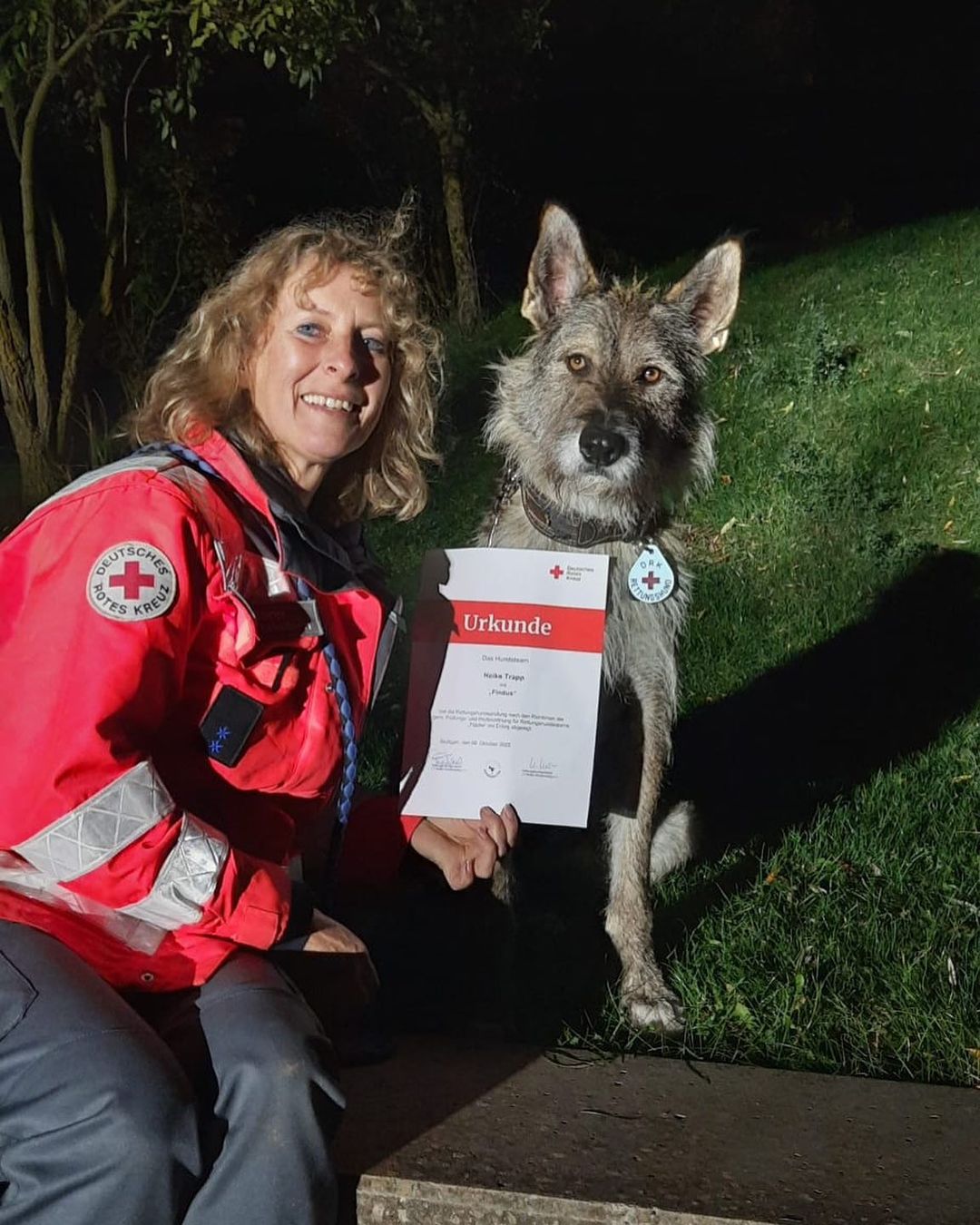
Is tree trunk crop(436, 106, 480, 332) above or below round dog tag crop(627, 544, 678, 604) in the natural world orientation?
above

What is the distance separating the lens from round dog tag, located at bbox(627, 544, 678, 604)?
3.68 meters

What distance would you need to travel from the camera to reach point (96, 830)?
6.99 ft

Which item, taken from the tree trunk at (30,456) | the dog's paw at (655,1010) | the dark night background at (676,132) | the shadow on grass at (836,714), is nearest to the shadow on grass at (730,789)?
the shadow on grass at (836,714)

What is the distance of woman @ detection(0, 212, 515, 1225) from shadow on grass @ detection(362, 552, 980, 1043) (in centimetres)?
100

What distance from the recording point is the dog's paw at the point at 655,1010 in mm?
3314

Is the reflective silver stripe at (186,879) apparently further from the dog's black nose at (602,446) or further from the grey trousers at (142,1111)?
the dog's black nose at (602,446)

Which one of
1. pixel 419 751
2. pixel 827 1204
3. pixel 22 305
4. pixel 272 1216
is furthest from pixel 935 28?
pixel 272 1216

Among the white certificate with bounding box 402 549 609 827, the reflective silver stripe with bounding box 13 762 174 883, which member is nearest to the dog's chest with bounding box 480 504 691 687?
the white certificate with bounding box 402 549 609 827

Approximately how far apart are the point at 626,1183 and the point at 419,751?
1.11m

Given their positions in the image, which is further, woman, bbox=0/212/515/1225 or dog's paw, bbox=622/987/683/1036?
dog's paw, bbox=622/987/683/1036

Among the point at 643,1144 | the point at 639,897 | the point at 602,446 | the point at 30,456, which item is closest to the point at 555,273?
the point at 602,446

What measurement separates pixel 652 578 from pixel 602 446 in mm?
415
